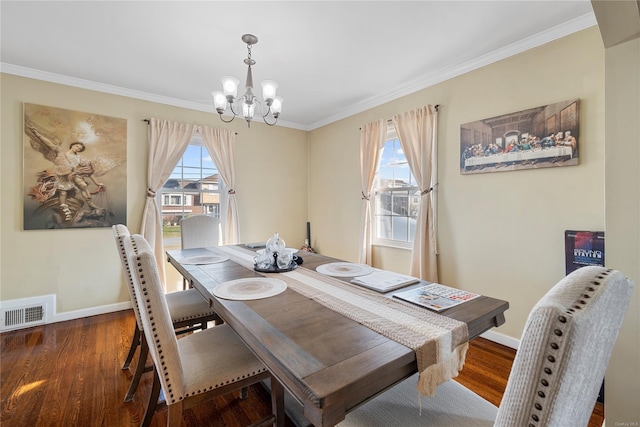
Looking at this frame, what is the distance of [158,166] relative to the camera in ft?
10.8

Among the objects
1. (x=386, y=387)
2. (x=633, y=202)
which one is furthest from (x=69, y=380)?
(x=633, y=202)

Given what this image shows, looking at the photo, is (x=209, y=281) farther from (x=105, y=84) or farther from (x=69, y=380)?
(x=105, y=84)

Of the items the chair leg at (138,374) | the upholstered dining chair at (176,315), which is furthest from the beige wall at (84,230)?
the chair leg at (138,374)

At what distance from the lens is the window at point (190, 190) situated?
3.50 meters

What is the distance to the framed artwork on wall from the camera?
2.00 m

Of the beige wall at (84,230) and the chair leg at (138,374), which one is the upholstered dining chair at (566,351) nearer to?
the chair leg at (138,374)

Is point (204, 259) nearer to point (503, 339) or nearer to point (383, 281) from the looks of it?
point (383, 281)

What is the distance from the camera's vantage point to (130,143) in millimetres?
3186

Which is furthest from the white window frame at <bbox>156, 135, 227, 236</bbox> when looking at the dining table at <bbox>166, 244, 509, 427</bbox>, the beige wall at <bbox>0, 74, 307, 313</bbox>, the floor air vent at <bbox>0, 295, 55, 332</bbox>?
the dining table at <bbox>166, 244, 509, 427</bbox>

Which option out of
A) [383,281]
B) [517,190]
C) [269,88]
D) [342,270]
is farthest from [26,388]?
[517,190]

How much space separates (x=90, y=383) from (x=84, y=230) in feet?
5.81

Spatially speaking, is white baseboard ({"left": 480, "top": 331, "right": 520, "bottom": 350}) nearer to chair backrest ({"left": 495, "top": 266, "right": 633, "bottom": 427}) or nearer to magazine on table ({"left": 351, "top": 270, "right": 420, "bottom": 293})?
magazine on table ({"left": 351, "top": 270, "right": 420, "bottom": 293})

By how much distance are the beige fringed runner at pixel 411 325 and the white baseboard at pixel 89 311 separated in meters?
2.80

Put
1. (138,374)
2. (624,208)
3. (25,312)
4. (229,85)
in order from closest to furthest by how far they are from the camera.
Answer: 1. (624,208)
2. (138,374)
3. (229,85)
4. (25,312)
